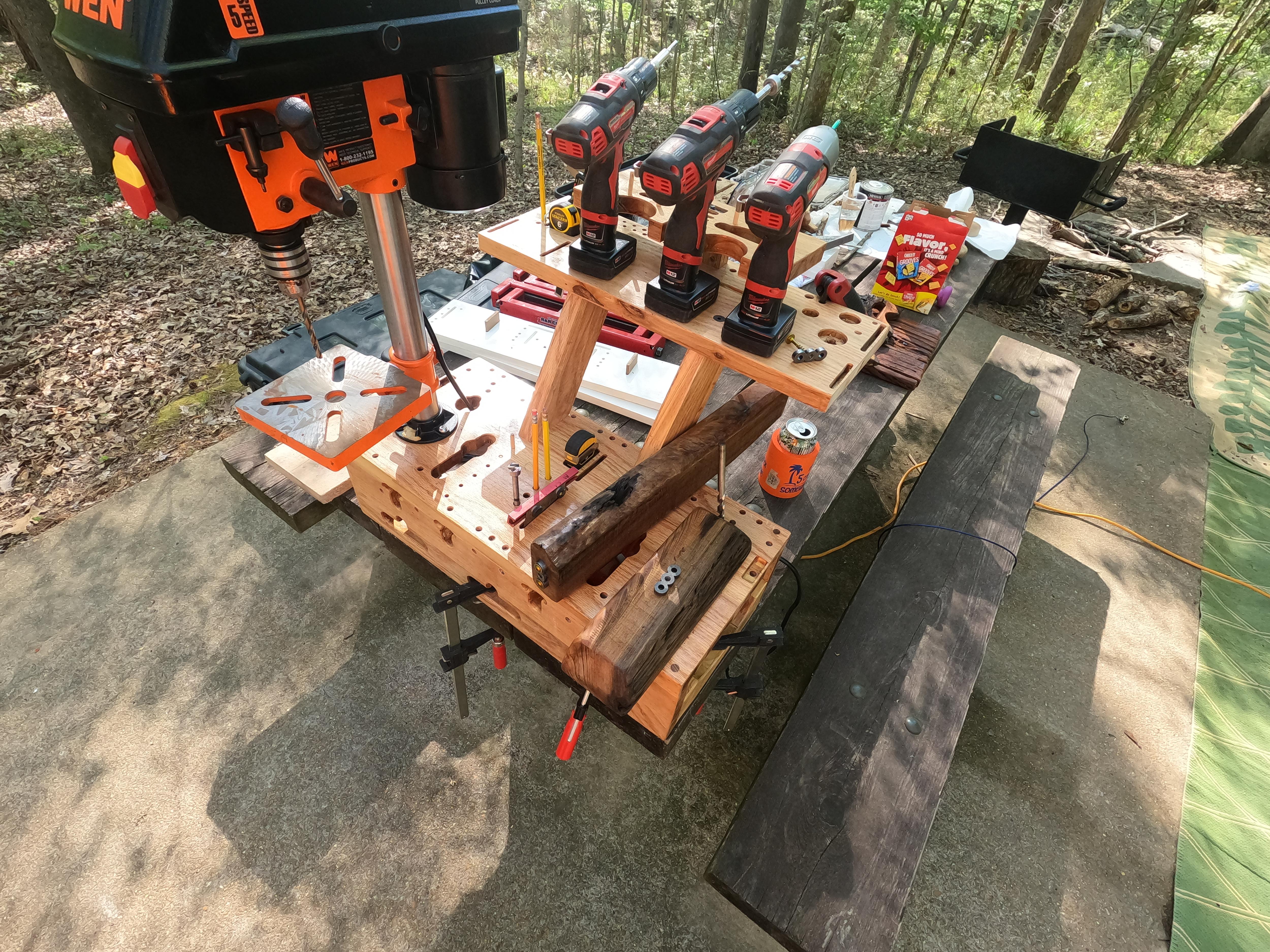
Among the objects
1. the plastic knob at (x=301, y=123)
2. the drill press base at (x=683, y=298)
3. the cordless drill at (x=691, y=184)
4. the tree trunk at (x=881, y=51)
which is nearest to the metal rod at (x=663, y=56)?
the cordless drill at (x=691, y=184)

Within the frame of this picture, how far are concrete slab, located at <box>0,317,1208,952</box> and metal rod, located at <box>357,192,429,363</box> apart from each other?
163cm

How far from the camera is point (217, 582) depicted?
9.25 feet

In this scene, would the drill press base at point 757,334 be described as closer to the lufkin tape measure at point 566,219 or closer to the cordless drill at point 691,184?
the cordless drill at point 691,184

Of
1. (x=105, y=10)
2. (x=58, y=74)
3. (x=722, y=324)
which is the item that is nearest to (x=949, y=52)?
(x=722, y=324)

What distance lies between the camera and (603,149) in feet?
4.52

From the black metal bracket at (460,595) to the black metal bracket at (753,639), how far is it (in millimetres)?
633

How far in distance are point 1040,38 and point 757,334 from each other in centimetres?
1036

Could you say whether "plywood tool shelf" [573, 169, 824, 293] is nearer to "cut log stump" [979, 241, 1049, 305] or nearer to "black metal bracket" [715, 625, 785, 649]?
"black metal bracket" [715, 625, 785, 649]

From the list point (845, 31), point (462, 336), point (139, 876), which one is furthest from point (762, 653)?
point (845, 31)

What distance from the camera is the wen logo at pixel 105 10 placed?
83 centimetres

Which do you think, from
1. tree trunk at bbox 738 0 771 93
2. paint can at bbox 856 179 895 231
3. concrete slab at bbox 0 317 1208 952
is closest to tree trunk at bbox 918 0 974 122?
tree trunk at bbox 738 0 771 93

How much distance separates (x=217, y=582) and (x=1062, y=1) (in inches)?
453

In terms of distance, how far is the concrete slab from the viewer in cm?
206

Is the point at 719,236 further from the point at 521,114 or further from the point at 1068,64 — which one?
the point at 1068,64
